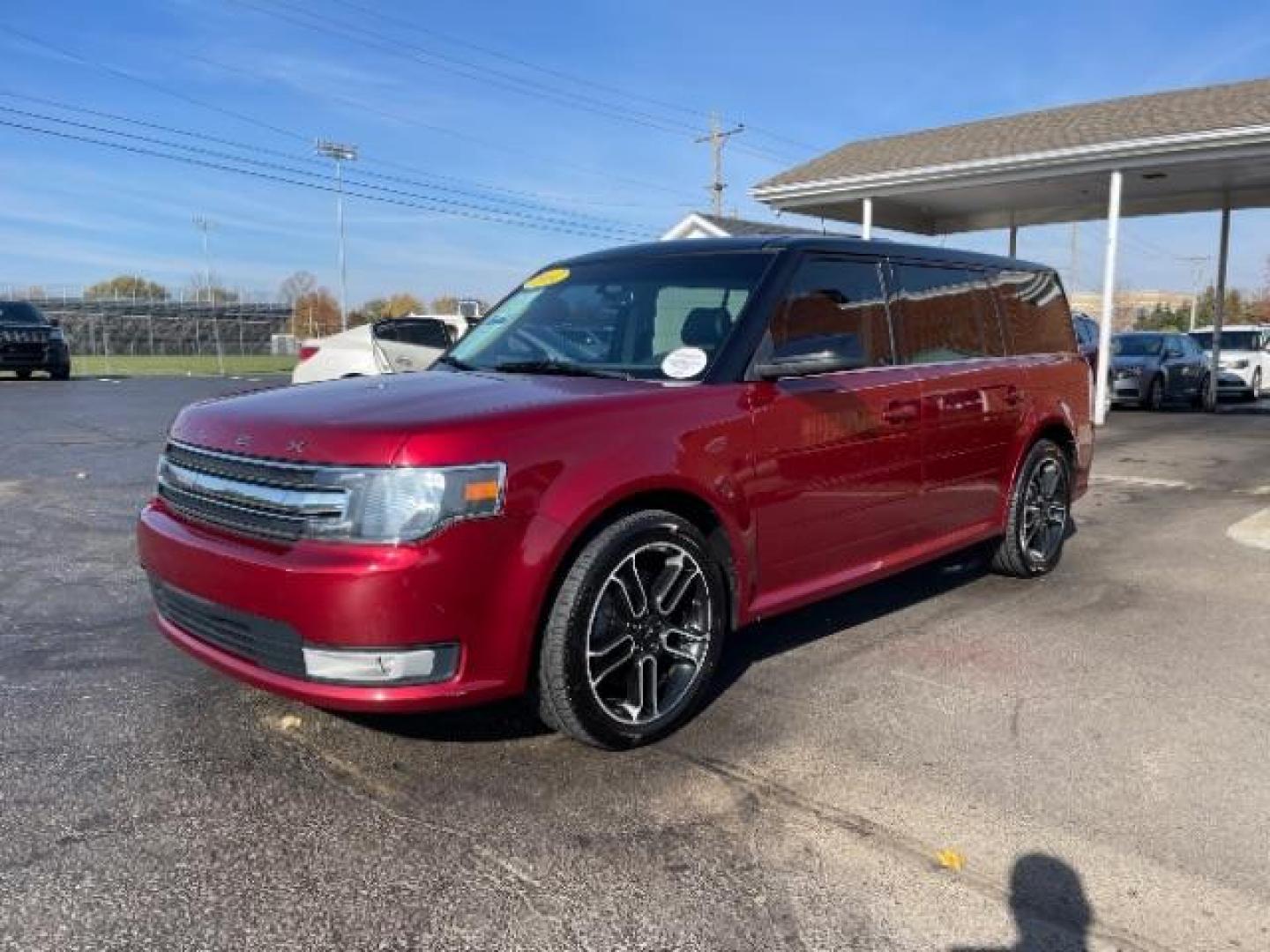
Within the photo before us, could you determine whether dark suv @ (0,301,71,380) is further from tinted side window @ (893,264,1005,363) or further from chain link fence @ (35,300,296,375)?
tinted side window @ (893,264,1005,363)

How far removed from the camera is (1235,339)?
22766 mm

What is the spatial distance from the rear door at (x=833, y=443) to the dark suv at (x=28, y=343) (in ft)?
75.8

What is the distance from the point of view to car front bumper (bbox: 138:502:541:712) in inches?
113

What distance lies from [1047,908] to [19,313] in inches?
1031

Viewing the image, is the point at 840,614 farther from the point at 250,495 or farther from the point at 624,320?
the point at 250,495

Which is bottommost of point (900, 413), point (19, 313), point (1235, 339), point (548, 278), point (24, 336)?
point (900, 413)

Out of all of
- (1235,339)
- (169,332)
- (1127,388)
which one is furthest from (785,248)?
(169,332)

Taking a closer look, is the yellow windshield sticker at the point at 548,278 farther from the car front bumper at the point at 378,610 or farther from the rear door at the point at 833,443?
the car front bumper at the point at 378,610

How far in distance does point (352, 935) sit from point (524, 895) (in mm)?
420

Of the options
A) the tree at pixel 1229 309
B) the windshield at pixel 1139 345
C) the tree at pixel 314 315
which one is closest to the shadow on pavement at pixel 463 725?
the windshield at pixel 1139 345

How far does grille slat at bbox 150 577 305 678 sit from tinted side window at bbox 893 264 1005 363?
9.67ft

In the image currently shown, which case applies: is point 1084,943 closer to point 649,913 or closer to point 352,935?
point 649,913

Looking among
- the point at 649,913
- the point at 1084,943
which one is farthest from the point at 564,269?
the point at 1084,943

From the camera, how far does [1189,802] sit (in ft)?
10.0
